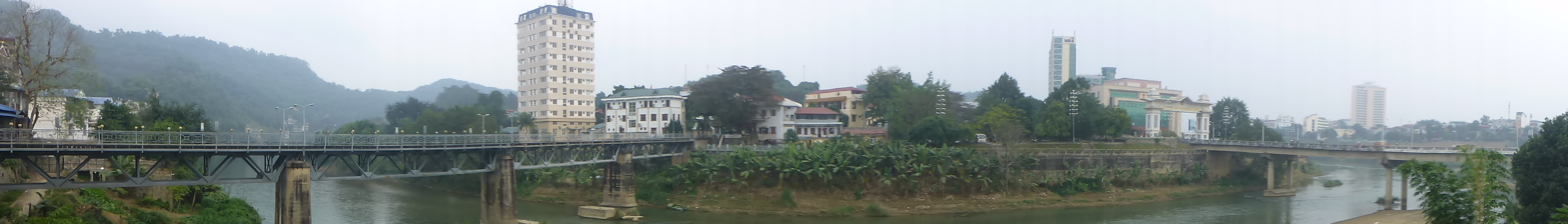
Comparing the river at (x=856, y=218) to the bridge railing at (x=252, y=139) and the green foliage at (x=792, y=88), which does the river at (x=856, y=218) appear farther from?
the green foliage at (x=792, y=88)

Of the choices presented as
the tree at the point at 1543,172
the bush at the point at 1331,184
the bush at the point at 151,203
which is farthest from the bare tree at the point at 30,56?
the bush at the point at 1331,184

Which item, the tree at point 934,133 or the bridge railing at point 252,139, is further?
the tree at point 934,133

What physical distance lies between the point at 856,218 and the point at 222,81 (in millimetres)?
128053

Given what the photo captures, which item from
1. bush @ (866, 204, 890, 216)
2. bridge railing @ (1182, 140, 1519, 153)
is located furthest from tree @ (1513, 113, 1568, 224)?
bush @ (866, 204, 890, 216)

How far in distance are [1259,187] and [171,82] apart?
121 meters

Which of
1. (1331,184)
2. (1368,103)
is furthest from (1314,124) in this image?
(1331,184)

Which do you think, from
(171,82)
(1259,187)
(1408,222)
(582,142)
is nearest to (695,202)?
(582,142)

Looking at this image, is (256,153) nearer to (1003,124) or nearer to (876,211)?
(876,211)

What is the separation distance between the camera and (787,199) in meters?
53.2

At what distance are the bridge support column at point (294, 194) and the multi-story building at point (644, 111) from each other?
46113 mm

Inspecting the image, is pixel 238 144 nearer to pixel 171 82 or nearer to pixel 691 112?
pixel 691 112

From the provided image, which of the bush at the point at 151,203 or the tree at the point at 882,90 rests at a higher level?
the tree at the point at 882,90

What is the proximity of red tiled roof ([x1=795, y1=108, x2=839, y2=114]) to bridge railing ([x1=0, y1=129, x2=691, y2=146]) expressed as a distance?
115 feet

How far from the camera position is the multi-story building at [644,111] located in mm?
78125
